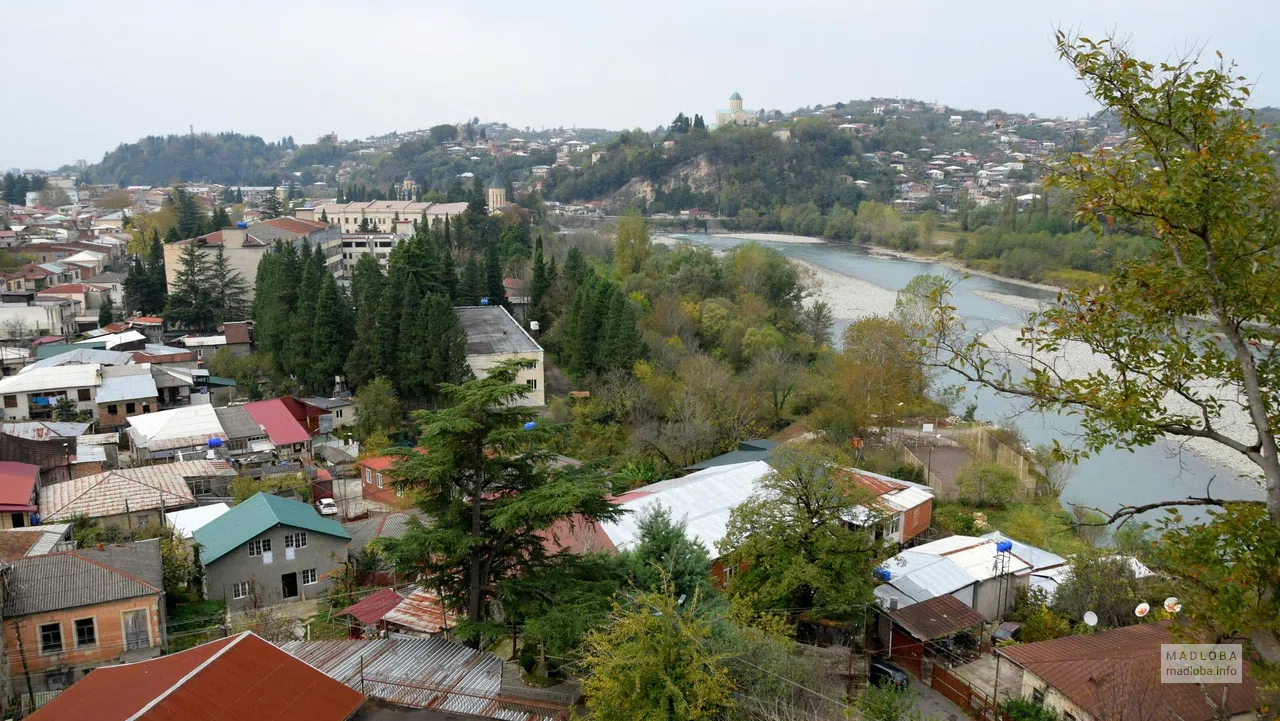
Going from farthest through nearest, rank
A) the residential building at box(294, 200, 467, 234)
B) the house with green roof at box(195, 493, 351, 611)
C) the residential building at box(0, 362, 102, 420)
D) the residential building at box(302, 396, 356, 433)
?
the residential building at box(294, 200, 467, 234) → the residential building at box(302, 396, 356, 433) → the residential building at box(0, 362, 102, 420) → the house with green roof at box(195, 493, 351, 611)

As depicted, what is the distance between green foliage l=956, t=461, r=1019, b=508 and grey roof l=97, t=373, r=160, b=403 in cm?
1695

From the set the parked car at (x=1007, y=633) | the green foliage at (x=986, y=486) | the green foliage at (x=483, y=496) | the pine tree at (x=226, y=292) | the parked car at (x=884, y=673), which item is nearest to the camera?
the green foliage at (x=483, y=496)

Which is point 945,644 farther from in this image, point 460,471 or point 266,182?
point 266,182

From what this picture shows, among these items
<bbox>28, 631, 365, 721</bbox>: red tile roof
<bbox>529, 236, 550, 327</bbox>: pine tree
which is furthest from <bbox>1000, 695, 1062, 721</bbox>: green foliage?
<bbox>529, 236, 550, 327</bbox>: pine tree

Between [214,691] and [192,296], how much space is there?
25.0m

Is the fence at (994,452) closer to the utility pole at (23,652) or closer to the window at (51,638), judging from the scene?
the window at (51,638)

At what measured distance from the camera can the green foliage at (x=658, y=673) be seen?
582cm

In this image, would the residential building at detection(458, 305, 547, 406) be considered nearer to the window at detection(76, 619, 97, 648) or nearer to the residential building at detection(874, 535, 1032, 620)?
the residential building at detection(874, 535, 1032, 620)

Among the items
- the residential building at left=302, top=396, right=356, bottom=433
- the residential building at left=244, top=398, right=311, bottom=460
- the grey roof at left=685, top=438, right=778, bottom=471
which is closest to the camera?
the grey roof at left=685, top=438, right=778, bottom=471

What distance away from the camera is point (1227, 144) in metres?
3.25

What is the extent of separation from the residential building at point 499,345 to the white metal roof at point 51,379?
27.0ft

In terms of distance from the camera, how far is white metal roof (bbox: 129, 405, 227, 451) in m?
17.0

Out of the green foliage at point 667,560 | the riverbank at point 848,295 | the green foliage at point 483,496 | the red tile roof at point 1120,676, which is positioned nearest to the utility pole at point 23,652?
the green foliage at point 483,496

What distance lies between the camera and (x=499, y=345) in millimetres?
22359
